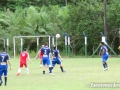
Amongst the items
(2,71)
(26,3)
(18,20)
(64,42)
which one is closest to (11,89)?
(2,71)

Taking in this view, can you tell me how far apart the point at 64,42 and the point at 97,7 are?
19.6 ft

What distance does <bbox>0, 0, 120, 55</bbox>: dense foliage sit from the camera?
50.0 meters

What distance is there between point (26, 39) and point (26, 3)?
16.9 m

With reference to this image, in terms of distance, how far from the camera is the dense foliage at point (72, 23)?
50.0 meters

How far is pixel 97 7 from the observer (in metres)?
52.1

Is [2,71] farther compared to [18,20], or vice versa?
[18,20]

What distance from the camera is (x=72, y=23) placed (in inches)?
2031

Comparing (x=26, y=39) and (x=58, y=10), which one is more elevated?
(x=58, y=10)

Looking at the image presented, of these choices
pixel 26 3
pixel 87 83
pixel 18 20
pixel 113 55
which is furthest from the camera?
pixel 26 3

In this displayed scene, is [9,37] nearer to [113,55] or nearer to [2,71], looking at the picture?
[113,55]

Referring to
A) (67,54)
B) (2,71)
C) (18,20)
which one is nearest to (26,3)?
(18,20)

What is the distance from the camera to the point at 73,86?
18.6 metres

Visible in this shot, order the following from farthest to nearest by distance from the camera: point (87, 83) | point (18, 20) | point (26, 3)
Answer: point (26, 3), point (18, 20), point (87, 83)

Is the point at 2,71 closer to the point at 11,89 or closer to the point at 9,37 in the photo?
the point at 11,89
